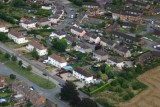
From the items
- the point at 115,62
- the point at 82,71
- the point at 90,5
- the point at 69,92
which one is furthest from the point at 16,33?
the point at 90,5

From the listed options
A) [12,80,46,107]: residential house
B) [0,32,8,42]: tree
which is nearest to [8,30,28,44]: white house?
Result: [0,32,8,42]: tree

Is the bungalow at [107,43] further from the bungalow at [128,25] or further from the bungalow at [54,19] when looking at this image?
the bungalow at [54,19]

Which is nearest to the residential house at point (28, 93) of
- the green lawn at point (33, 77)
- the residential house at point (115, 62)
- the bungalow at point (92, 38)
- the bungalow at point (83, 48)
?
the green lawn at point (33, 77)

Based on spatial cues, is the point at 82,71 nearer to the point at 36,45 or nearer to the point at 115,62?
the point at 115,62

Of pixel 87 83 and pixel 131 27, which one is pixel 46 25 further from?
pixel 87 83

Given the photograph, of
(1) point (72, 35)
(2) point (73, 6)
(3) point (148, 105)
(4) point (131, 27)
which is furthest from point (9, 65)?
(2) point (73, 6)

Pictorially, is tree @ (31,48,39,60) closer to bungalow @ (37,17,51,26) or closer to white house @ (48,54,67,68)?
white house @ (48,54,67,68)
